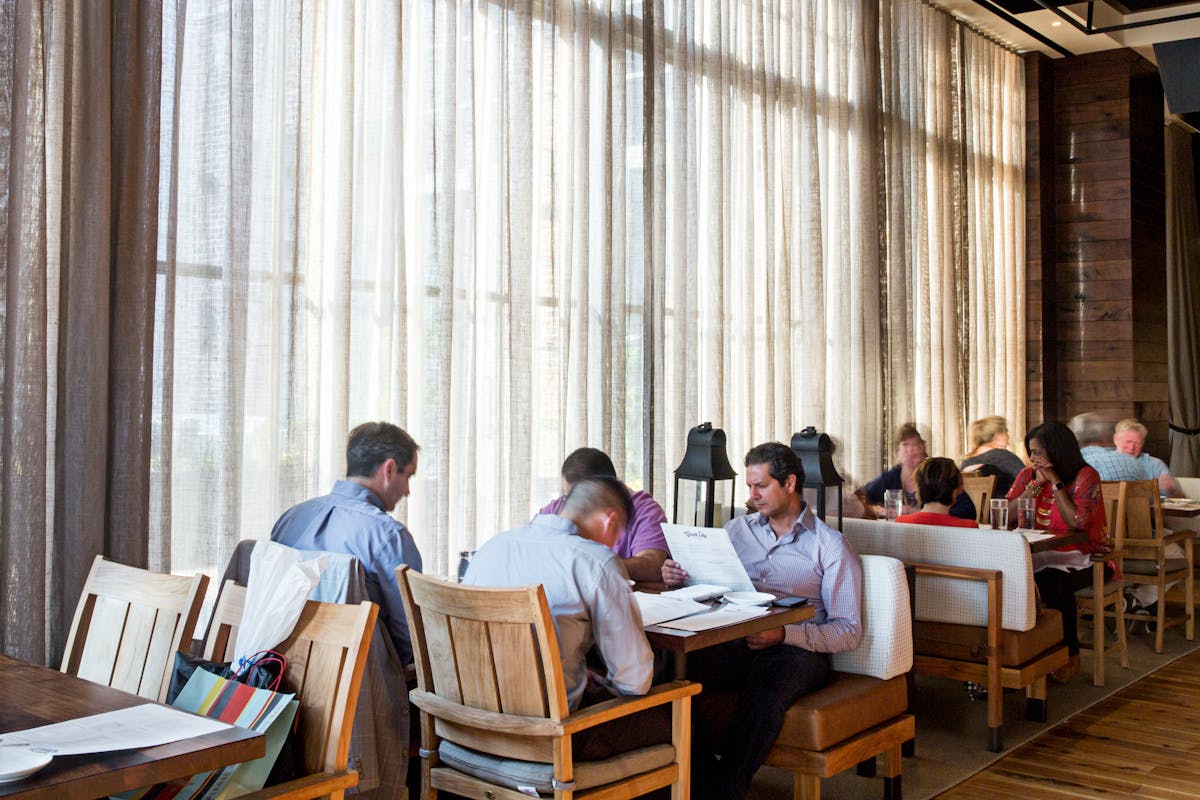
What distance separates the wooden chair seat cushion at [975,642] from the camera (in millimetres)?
4539

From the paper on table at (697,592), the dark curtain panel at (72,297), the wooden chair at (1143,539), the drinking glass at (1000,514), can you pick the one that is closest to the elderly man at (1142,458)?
the wooden chair at (1143,539)

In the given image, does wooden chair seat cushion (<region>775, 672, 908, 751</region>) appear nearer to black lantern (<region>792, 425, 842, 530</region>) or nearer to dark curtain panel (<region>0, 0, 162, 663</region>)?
black lantern (<region>792, 425, 842, 530</region>)

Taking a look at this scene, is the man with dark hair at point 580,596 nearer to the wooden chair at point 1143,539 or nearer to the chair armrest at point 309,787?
the chair armrest at point 309,787

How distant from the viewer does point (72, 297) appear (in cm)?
346

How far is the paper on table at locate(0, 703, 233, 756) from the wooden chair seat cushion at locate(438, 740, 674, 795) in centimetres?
104

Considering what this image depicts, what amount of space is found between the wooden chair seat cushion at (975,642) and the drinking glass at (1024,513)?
63 cm

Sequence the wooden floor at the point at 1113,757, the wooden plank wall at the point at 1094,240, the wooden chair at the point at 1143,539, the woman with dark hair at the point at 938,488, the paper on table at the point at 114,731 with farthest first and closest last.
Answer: the wooden plank wall at the point at 1094,240 → the wooden chair at the point at 1143,539 → the woman with dark hair at the point at 938,488 → the wooden floor at the point at 1113,757 → the paper on table at the point at 114,731

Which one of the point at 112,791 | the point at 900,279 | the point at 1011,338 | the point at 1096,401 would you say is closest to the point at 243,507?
the point at 112,791

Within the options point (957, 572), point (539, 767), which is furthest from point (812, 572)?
point (539, 767)

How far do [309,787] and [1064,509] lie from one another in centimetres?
465

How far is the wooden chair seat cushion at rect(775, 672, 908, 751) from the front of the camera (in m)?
3.48

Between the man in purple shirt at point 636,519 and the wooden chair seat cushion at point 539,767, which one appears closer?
the wooden chair seat cushion at point 539,767

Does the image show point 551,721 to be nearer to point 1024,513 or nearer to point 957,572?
point 957,572

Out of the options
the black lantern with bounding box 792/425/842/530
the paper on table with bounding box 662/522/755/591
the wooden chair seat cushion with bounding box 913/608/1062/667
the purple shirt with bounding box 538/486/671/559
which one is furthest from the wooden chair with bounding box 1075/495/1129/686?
the paper on table with bounding box 662/522/755/591
